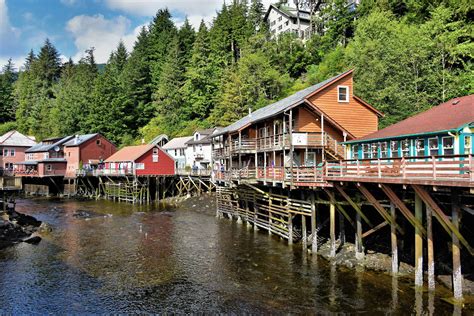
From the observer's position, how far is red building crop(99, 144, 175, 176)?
51.2 metres

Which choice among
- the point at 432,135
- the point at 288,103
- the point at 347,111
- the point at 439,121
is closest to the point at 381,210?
the point at 432,135

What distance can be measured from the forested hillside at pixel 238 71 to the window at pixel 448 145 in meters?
15.6

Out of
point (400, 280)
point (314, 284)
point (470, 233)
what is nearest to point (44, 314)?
point (314, 284)

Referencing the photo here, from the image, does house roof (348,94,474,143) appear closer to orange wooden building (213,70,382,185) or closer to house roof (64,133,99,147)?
orange wooden building (213,70,382,185)

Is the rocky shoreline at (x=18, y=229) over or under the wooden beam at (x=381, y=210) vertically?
under

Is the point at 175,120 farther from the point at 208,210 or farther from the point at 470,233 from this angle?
the point at 470,233

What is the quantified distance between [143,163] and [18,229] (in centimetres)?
2580

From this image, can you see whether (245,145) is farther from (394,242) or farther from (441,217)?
(441,217)

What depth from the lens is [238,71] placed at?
199 ft

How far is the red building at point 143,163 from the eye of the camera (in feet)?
168

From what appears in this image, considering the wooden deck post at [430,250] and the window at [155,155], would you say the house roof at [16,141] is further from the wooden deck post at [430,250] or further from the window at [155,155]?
the wooden deck post at [430,250]

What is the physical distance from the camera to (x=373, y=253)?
18125 mm

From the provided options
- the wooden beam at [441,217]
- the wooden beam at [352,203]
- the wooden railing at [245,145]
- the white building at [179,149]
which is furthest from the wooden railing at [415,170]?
the white building at [179,149]

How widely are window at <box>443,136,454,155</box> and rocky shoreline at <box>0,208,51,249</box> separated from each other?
25.8m
